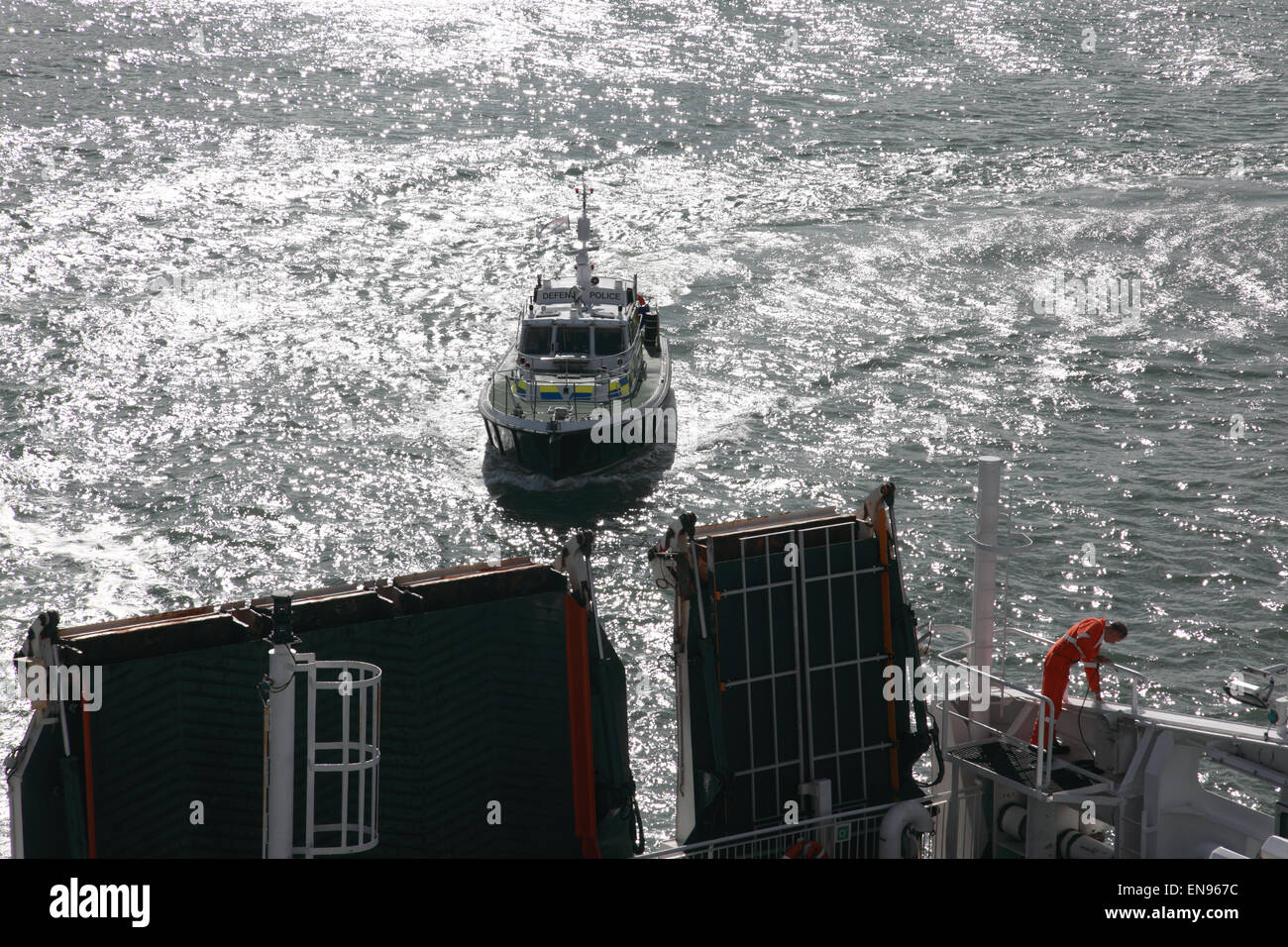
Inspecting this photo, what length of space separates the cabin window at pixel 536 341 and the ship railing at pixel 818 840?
2432 centimetres

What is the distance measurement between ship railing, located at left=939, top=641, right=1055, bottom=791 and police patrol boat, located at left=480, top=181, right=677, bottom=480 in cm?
2088

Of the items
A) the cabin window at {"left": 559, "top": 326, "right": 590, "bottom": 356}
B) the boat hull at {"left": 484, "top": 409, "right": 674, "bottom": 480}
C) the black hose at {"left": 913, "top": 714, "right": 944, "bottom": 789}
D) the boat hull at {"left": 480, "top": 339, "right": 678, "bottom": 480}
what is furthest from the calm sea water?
the black hose at {"left": 913, "top": 714, "right": 944, "bottom": 789}

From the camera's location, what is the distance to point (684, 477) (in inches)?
1414

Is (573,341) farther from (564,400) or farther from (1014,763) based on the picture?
(1014,763)

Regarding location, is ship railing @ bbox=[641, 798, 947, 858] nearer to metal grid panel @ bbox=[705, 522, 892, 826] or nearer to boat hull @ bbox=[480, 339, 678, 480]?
metal grid panel @ bbox=[705, 522, 892, 826]

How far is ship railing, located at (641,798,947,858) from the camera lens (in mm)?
13812

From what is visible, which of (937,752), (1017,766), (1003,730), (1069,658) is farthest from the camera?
(1003,730)

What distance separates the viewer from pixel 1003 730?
15.0 meters

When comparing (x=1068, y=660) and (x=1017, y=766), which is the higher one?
(x=1068, y=660)

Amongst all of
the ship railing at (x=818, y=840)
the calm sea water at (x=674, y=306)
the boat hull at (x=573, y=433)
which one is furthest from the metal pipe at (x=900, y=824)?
the boat hull at (x=573, y=433)

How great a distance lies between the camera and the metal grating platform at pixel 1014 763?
1365 centimetres

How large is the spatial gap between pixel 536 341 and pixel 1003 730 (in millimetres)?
24415

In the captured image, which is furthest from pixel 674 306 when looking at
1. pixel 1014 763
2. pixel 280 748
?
pixel 280 748

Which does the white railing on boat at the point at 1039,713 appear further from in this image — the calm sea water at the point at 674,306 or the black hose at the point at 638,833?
the calm sea water at the point at 674,306
